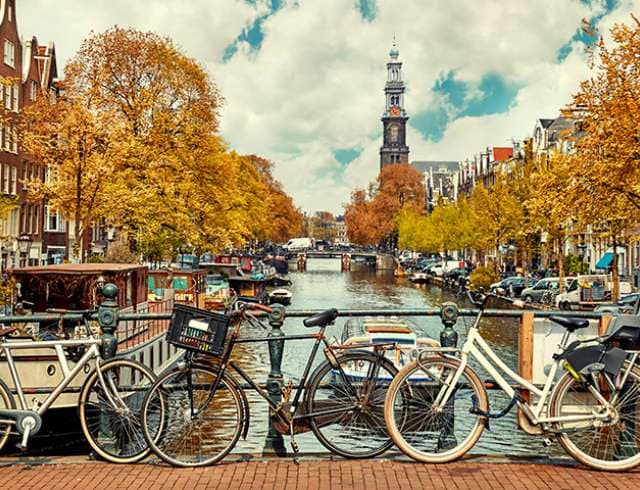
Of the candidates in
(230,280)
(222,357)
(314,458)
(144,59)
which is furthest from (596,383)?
(230,280)

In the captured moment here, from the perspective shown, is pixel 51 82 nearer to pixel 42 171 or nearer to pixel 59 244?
pixel 42 171

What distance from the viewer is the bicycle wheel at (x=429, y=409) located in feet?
25.1

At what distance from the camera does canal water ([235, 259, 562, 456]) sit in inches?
669

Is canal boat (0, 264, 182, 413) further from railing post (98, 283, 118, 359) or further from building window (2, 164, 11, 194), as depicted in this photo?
building window (2, 164, 11, 194)

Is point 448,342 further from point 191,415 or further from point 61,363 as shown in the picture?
point 61,363

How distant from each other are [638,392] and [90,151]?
2821cm

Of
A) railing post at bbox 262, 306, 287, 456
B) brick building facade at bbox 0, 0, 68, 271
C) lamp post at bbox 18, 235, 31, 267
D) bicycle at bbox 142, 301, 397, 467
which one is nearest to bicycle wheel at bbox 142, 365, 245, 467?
bicycle at bbox 142, 301, 397, 467

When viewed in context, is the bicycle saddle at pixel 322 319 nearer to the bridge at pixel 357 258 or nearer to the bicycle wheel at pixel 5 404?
the bicycle wheel at pixel 5 404

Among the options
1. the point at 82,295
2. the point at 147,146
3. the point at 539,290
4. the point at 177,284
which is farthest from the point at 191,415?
the point at 539,290

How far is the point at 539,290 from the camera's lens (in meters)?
52.5

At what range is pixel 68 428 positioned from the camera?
14.1 meters

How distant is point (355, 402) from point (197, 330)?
1554mm

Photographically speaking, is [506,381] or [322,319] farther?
[506,381]

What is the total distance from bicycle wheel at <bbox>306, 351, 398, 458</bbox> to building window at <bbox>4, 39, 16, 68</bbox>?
5002 centimetres
